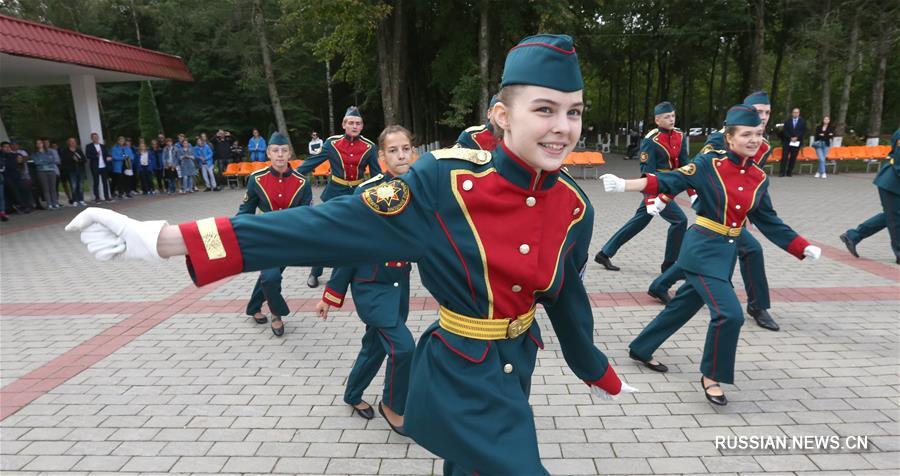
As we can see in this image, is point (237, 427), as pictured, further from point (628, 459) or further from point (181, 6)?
point (181, 6)

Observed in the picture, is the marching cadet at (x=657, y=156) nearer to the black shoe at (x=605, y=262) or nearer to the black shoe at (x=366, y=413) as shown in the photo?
the black shoe at (x=605, y=262)

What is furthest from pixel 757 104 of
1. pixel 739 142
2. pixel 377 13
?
pixel 377 13

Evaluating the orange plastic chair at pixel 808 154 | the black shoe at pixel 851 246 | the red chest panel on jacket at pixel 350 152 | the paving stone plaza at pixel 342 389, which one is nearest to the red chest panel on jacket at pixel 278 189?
the paving stone plaza at pixel 342 389

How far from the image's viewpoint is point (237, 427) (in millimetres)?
4062

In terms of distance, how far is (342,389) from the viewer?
4648 millimetres

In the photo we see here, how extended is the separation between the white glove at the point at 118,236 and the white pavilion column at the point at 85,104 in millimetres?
19588

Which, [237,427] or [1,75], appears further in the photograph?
[1,75]

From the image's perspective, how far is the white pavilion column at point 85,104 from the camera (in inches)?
713

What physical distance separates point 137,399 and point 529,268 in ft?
12.9

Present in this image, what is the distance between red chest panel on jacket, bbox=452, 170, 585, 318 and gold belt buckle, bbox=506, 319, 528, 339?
1.5 inches

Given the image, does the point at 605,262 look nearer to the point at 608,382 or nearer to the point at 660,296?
the point at 660,296

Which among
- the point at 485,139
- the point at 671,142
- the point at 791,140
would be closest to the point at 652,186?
the point at 485,139

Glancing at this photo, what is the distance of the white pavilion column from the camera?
18.1 meters

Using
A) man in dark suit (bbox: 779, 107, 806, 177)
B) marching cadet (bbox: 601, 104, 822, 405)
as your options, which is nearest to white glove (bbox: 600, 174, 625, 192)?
marching cadet (bbox: 601, 104, 822, 405)
